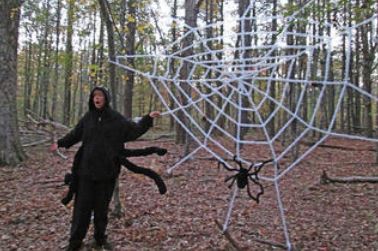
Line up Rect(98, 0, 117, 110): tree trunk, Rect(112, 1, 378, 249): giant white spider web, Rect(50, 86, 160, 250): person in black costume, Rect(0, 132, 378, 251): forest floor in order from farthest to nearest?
Rect(98, 0, 117, 110): tree trunk, Rect(0, 132, 378, 251): forest floor, Rect(50, 86, 160, 250): person in black costume, Rect(112, 1, 378, 249): giant white spider web

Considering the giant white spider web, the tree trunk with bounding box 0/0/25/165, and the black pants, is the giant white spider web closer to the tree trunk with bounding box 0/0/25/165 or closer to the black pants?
the black pants

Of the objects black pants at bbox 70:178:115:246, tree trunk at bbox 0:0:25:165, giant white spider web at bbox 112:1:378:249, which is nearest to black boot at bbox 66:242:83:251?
black pants at bbox 70:178:115:246

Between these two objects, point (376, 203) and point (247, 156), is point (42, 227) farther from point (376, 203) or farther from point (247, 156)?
point (247, 156)

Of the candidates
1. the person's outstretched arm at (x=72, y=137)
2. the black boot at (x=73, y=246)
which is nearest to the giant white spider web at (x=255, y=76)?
the person's outstretched arm at (x=72, y=137)

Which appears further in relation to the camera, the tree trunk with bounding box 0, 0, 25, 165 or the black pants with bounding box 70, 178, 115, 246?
the tree trunk with bounding box 0, 0, 25, 165

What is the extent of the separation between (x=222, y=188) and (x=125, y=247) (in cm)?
321

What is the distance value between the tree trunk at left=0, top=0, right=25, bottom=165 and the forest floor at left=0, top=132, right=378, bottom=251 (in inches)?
19.7

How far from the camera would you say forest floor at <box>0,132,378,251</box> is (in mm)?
4789

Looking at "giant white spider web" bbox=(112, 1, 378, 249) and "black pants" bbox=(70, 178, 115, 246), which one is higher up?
"giant white spider web" bbox=(112, 1, 378, 249)

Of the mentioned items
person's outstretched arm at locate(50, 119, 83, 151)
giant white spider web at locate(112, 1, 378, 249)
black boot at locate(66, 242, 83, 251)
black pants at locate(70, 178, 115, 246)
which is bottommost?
black boot at locate(66, 242, 83, 251)

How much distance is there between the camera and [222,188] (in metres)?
7.48

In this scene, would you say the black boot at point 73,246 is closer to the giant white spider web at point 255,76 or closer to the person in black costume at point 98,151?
the person in black costume at point 98,151

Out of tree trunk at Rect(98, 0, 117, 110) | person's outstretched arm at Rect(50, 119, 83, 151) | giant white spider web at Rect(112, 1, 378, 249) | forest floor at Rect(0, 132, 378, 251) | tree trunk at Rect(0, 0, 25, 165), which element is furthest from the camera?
tree trunk at Rect(0, 0, 25, 165)

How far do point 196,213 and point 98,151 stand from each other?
7.50ft
